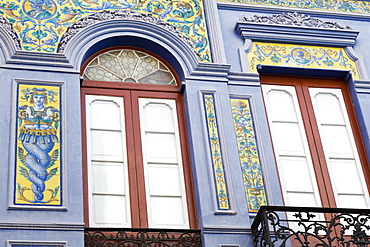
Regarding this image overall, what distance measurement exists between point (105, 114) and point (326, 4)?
4.21 meters

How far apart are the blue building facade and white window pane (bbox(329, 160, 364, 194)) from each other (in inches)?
0.7

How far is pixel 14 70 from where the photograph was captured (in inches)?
384

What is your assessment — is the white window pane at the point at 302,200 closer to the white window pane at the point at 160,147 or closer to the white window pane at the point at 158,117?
the white window pane at the point at 160,147

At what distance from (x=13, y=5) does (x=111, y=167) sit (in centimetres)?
280

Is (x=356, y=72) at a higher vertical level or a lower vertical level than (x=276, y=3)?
lower

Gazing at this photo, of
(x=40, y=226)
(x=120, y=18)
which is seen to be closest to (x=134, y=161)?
(x=40, y=226)

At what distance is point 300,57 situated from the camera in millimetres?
11047

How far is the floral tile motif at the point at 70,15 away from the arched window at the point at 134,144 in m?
0.59

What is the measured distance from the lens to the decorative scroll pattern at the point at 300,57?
10909 millimetres

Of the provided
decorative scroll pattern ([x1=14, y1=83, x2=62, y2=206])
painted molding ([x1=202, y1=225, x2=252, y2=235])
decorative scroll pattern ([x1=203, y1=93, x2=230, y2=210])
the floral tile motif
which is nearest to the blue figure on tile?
decorative scroll pattern ([x1=14, y1=83, x2=62, y2=206])

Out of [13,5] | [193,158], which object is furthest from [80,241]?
[13,5]

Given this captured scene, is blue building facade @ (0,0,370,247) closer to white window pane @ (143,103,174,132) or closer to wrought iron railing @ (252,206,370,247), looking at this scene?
white window pane @ (143,103,174,132)

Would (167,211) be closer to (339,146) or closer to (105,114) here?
(105,114)

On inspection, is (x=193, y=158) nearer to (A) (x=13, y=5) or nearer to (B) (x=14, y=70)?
(B) (x=14, y=70)
